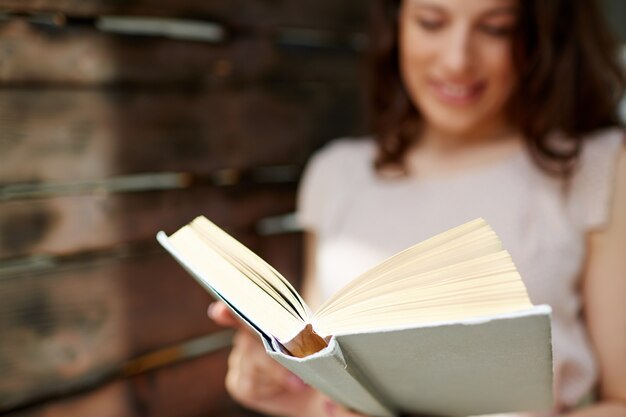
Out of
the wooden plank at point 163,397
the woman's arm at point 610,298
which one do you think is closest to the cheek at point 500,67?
the woman's arm at point 610,298

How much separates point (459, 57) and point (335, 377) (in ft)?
2.05

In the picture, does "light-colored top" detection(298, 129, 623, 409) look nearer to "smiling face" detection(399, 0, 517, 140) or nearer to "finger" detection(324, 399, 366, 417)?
"smiling face" detection(399, 0, 517, 140)

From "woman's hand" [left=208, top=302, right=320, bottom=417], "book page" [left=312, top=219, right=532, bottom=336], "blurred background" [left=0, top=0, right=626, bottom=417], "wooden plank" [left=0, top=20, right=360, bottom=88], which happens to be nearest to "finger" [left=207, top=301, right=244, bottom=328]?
"woman's hand" [left=208, top=302, right=320, bottom=417]

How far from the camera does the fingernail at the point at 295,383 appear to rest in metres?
0.89

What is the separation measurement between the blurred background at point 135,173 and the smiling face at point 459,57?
280 mm

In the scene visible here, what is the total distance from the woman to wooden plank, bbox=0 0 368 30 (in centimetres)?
15

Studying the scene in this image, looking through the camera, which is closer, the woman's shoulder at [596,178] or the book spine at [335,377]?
the book spine at [335,377]

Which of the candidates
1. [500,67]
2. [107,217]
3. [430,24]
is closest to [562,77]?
[500,67]

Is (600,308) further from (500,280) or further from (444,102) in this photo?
(500,280)

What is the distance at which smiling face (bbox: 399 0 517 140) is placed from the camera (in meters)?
1.04

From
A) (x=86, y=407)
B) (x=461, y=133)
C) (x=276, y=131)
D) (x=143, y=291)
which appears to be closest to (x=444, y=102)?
(x=461, y=133)

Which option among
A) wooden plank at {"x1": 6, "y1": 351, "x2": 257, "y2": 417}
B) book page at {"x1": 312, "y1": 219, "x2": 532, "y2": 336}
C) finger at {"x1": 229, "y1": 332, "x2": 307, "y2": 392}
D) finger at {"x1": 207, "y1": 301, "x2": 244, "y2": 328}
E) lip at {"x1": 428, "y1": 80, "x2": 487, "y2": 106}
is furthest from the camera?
lip at {"x1": 428, "y1": 80, "x2": 487, "y2": 106}

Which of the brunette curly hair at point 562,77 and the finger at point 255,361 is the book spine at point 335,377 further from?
the brunette curly hair at point 562,77

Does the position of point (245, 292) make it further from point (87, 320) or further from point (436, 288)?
point (87, 320)
